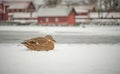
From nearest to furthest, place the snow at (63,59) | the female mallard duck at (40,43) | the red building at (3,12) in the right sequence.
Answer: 1. the snow at (63,59)
2. the female mallard duck at (40,43)
3. the red building at (3,12)

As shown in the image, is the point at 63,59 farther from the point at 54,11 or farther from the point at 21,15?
the point at 21,15

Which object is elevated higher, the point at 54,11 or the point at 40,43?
the point at 54,11

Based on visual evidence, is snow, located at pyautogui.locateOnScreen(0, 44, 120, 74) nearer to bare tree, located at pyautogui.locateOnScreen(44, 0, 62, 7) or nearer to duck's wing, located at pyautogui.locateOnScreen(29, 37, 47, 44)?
duck's wing, located at pyautogui.locateOnScreen(29, 37, 47, 44)

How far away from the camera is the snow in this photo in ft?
8.20

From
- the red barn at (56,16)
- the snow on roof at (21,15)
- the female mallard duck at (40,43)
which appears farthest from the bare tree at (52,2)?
the female mallard duck at (40,43)

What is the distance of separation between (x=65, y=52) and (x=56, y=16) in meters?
0.39

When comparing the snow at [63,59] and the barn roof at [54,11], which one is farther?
the barn roof at [54,11]

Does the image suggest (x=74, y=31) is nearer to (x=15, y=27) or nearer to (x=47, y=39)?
A: (x=47, y=39)

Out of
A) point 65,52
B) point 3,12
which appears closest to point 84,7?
point 65,52

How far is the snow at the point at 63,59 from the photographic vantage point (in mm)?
2498

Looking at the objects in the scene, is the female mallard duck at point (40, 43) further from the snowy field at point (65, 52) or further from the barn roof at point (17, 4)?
the barn roof at point (17, 4)

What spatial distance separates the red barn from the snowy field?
0.25 ft

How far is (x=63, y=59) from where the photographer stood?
9.18 feet

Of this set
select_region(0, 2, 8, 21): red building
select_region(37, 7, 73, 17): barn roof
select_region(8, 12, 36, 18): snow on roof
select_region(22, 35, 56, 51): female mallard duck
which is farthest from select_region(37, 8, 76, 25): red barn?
select_region(0, 2, 8, 21): red building
